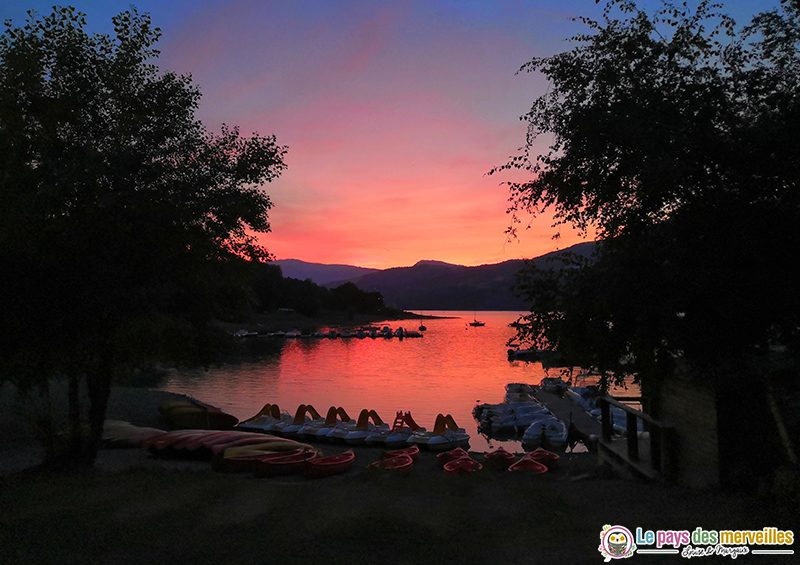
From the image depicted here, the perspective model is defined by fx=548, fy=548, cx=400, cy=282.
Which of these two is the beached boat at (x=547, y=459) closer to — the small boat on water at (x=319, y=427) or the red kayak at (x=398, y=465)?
the red kayak at (x=398, y=465)

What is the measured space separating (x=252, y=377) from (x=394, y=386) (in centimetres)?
1738

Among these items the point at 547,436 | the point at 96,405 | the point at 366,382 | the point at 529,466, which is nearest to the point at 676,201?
the point at 529,466

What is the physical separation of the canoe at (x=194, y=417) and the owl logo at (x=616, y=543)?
27.4 m

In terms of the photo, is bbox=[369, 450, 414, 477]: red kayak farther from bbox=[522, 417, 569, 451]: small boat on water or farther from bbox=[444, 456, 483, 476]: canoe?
bbox=[522, 417, 569, 451]: small boat on water

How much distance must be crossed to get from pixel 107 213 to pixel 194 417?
21.2 metres

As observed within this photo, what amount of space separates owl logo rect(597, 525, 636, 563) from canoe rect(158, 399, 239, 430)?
2743 cm

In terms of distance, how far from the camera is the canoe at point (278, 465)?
57.4 ft

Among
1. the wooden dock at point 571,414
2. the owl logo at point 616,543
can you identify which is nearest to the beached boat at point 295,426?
the wooden dock at point 571,414

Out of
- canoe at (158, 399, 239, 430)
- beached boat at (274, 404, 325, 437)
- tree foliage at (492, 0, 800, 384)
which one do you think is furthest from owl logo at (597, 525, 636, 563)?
canoe at (158, 399, 239, 430)

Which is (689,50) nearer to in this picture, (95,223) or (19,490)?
(95,223)

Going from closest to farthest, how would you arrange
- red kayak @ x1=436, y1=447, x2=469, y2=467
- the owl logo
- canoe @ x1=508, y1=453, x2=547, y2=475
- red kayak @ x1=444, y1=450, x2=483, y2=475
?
the owl logo, red kayak @ x1=444, y1=450, x2=483, y2=475, canoe @ x1=508, y1=453, x2=547, y2=475, red kayak @ x1=436, y1=447, x2=469, y2=467

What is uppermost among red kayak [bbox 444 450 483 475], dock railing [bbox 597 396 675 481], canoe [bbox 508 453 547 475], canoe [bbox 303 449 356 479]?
dock railing [bbox 597 396 675 481]

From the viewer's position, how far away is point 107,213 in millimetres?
13289

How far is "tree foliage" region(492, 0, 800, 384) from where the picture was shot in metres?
10.2
